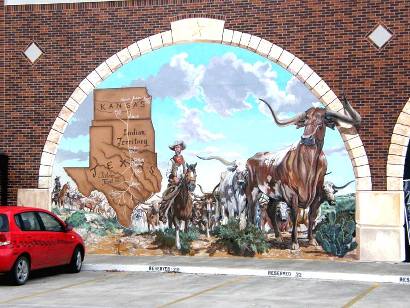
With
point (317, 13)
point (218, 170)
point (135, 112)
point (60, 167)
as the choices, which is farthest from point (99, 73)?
point (317, 13)

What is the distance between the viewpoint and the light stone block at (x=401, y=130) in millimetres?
16641

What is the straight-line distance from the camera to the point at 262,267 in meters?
15.7

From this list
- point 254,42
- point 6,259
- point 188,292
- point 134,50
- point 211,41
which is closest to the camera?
point 188,292

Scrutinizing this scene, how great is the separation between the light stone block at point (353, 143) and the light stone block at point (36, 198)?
7451mm

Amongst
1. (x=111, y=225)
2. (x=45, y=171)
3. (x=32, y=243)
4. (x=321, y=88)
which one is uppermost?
(x=321, y=88)

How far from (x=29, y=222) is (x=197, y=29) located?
6589mm

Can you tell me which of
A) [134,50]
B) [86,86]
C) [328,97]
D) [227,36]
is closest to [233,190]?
[328,97]

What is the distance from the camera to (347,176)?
16969mm

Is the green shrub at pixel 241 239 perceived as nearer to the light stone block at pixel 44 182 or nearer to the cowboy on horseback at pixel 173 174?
the cowboy on horseback at pixel 173 174

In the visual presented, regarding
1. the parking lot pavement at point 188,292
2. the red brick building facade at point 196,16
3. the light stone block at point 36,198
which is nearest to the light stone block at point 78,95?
the red brick building facade at point 196,16

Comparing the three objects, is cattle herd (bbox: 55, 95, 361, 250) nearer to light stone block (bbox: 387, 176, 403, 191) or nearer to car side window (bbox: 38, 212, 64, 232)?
light stone block (bbox: 387, 176, 403, 191)

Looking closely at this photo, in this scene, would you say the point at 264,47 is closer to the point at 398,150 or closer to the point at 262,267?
the point at 398,150

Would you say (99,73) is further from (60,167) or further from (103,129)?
(60,167)

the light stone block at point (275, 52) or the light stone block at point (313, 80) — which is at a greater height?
the light stone block at point (275, 52)
